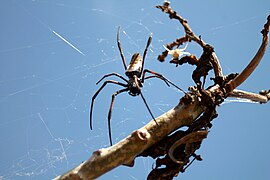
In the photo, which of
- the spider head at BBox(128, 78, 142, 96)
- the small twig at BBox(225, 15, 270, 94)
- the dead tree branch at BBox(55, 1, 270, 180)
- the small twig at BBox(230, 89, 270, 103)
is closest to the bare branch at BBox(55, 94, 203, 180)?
the dead tree branch at BBox(55, 1, 270, 180)

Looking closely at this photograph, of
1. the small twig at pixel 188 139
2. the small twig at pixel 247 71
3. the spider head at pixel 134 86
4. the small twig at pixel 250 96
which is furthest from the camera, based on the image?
the spider head at pixel 134 86

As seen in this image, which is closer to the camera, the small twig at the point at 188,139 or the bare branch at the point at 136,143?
the bare branch at the point at 136,143

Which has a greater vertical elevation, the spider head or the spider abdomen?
the spider abdomen

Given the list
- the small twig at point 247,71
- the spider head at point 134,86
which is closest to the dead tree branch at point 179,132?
the small twig at point 247,71

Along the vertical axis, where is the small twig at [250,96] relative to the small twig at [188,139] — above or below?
above

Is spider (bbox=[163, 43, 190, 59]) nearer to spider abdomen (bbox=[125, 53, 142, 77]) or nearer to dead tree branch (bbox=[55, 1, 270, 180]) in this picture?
dead tree branch (bbox=[55, 1, 270, 180])

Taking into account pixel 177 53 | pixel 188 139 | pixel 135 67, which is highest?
pixel 135 67

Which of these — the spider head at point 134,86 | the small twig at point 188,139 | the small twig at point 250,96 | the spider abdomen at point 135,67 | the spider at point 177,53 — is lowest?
the small twig at point 188,139

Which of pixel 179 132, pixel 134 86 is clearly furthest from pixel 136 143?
pixel 134 86

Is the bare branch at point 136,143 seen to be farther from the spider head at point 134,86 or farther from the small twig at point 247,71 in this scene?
the spider head at point 134,86

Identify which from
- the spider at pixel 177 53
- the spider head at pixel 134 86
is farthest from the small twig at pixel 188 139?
the spider head at pixel 134 86

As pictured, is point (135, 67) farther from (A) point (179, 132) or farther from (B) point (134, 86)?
(A) point (179, 132)

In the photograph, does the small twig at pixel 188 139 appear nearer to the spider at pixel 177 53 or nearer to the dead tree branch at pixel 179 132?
the dead tree branch at pixel 179 132

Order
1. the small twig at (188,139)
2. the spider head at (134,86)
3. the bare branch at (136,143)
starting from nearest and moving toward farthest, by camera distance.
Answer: the bare branch at (136,143), the small twig at (188,139), the spider head at (134,86)
